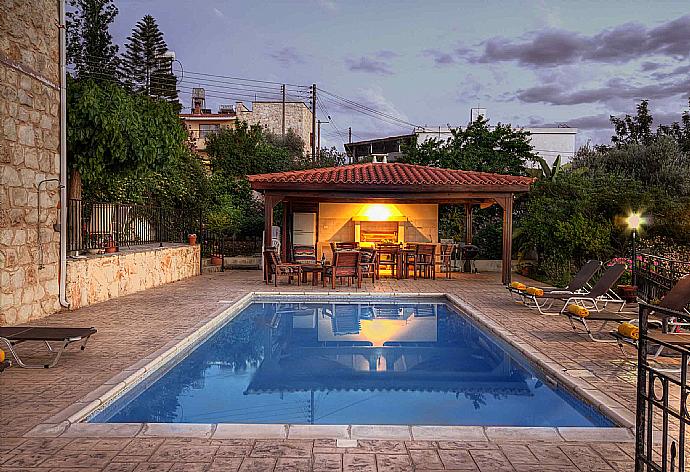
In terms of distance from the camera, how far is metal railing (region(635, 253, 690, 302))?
38.8ft

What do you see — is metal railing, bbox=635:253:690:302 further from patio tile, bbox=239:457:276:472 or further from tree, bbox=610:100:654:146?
tree, bbox=610:100:654:146

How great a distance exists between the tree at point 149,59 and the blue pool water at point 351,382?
83.4ft

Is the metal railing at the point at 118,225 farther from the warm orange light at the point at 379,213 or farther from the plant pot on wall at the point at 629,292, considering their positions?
the plant pot on wall at the point at 629,292

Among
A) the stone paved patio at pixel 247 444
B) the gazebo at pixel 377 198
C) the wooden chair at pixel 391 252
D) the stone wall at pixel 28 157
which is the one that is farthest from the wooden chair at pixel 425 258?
the stone wall at pixel 28 157

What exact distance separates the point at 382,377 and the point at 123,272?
764cm

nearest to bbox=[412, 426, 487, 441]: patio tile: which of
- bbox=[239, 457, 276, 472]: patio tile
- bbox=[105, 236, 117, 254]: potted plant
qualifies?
bbox=[239, 457, 276, 472]: patio tile

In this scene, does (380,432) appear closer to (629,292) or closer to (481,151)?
(629,292)

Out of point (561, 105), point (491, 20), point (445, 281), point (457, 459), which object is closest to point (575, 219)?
point (445, 281)

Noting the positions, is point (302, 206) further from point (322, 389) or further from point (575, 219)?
point (322, 389)

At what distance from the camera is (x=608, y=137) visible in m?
39.6

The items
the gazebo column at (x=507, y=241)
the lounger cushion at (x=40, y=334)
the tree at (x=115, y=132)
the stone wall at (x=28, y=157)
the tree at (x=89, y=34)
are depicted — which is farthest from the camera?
the tree at (x=89, y=34)

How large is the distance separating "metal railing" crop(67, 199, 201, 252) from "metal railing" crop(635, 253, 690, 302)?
11436 millimetres

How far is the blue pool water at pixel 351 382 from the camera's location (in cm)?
580

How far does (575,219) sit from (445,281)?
410cm
